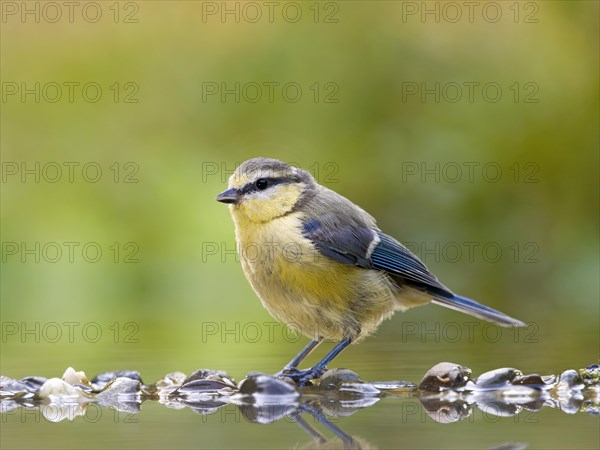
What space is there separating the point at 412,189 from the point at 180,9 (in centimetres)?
348

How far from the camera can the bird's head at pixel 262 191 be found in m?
5.59

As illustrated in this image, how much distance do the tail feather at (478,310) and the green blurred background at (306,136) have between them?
4.15m

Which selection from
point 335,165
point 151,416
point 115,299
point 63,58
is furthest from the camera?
point 63,58

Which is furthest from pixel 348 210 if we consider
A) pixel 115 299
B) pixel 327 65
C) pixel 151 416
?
pixel 327 65

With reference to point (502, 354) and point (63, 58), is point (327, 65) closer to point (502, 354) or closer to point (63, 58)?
point (63, 58)

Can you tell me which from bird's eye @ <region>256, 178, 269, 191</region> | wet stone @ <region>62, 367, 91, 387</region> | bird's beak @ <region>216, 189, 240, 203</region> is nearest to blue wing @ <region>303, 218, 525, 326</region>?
bird's eye @ <region>256, 178, 269, 191</region>

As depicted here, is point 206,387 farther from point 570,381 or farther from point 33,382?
point 570,381

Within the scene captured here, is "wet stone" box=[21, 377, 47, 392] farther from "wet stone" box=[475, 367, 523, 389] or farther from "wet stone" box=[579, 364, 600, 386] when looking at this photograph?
"wet stone" box=[579, 364, 600, 386]

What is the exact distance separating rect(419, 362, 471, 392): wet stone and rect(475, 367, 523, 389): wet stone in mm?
78

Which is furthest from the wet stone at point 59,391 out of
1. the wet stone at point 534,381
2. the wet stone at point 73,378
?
the wet stone at point 534,381

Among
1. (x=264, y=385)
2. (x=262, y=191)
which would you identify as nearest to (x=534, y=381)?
(x=264, y=385)

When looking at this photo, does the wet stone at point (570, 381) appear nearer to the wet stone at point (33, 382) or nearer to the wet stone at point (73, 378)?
the wet stone at point (73, 378)

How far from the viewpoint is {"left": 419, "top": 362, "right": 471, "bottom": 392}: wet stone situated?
4848mm

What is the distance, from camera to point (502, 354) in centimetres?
609
